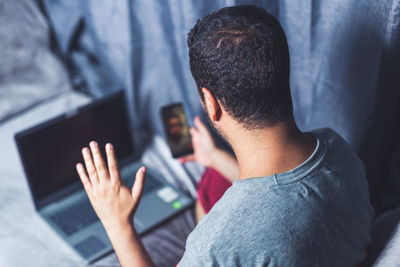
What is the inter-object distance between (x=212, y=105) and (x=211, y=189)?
1.60 feet

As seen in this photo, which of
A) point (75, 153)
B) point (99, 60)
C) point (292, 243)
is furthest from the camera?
point (99, 60)

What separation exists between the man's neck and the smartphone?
598mm

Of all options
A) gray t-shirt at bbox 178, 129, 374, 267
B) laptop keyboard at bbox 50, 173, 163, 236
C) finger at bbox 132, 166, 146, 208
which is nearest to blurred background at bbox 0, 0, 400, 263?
laptop keyboard at bbox 50, 173, 163, 236

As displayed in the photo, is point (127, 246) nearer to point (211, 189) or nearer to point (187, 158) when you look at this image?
point (211, 189)

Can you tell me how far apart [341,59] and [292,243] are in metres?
0.56

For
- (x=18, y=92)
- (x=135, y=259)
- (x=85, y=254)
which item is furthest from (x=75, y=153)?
(x=18, y=92)

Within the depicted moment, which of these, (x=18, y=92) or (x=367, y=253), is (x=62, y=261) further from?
(x=18, y=92)

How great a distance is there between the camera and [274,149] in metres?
0.73

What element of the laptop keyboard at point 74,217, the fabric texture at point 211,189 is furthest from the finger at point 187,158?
the laptop keyboard at point 74,217

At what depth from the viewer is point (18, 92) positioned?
174cm

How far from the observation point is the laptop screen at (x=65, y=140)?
1.16 metres

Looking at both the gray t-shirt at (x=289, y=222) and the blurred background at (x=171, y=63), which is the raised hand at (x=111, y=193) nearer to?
the gray t-shirt at (x=289, y=222)

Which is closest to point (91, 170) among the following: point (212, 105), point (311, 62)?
point (212, 105)

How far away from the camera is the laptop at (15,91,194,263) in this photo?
44.8 inches
